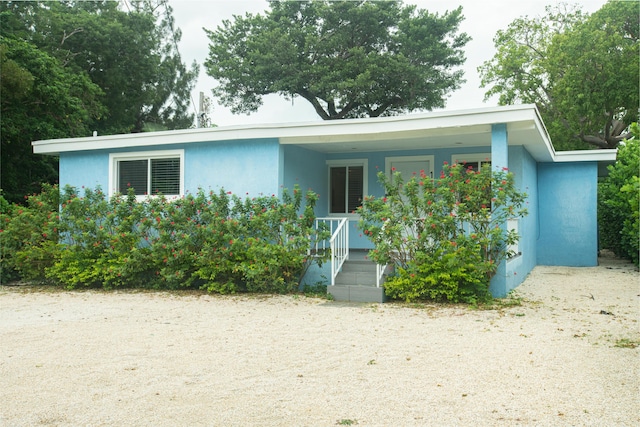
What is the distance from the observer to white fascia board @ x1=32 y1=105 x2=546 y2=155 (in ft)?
25.9

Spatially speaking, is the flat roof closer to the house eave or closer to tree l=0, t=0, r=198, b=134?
the house eave

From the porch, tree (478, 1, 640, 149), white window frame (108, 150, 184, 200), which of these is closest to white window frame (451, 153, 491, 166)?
the porch

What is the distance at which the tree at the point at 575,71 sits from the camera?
20906 mm

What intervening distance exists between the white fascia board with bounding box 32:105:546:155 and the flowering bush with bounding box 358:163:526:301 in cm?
82

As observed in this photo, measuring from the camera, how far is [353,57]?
23.0 meters

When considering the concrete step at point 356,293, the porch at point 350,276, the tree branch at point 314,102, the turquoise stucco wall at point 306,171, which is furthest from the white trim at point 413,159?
the tree branch at point 314,102

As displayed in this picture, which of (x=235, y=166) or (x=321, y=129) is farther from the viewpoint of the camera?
(x=235, y=166)

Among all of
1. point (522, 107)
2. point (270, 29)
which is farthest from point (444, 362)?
point (270, 29)

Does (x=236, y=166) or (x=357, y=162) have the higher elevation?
(x=357, y=162)

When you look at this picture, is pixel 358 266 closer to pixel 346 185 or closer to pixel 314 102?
pixel 346 185

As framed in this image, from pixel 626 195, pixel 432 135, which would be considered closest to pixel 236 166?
pixel 432 135

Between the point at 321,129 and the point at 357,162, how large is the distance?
9.17 feet

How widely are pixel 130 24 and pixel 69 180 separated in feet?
49.0

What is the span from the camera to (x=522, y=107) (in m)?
7.70
